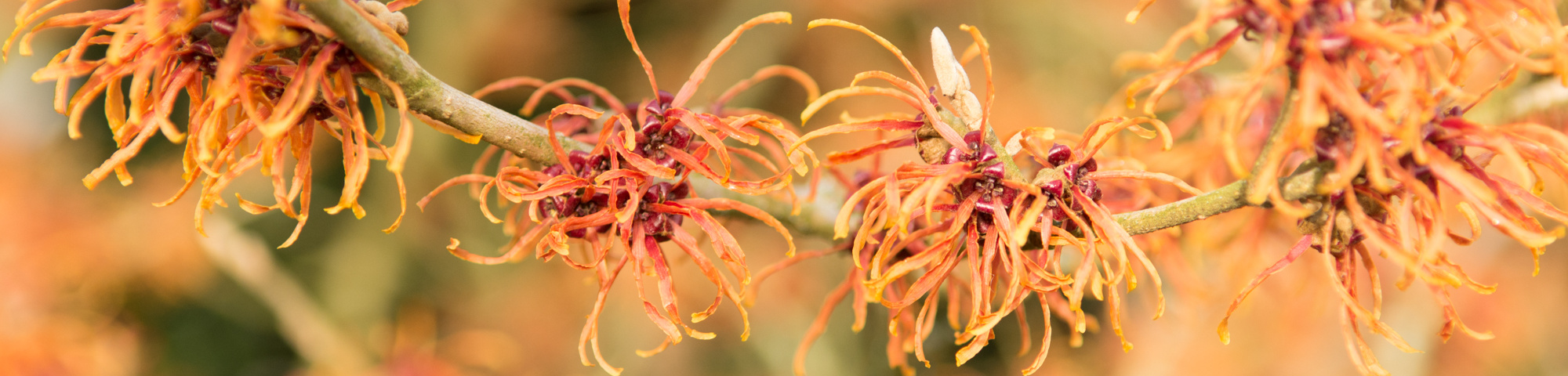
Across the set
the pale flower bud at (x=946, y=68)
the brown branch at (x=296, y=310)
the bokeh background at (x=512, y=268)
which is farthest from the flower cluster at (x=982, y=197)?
the brown branch at (x=296, y=310)

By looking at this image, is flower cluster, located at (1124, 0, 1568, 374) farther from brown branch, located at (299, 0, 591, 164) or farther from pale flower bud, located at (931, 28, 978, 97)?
Answer: brown branch, located at (299, 0, 591, 164)

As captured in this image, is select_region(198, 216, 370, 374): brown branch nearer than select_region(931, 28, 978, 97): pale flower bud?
No

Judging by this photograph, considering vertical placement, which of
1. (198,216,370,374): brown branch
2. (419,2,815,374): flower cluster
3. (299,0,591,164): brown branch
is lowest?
(198,216,370,374): brown branch

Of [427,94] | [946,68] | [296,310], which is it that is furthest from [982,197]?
[296,310]

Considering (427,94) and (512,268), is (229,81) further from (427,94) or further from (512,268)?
(512,268)

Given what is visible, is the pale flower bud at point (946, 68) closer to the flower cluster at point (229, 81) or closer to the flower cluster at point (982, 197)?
the flower cluster at point (982, 197)

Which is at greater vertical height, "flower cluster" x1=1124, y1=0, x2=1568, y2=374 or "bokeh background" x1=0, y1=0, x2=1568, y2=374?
"flower cluster" x1=1124, y1=0, x2=1568, y2=374

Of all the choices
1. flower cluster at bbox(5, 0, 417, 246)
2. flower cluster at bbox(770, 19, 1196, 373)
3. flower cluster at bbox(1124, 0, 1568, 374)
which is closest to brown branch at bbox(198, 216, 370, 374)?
flower cluster at bbox(5, 0, 417, 246)
